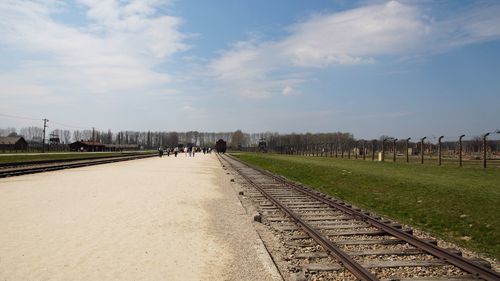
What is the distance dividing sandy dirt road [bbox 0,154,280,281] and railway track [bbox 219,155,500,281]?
805 mm

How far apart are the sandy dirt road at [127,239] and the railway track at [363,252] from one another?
0.80 meters

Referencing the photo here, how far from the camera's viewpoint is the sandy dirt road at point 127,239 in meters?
6.72

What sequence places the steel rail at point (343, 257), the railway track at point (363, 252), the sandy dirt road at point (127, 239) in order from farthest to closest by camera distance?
the sandy dirt road at point (127, 239) < the railway track at point (363, 252) < the steel rail at point (343, 257)

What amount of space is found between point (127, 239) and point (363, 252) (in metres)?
4.75

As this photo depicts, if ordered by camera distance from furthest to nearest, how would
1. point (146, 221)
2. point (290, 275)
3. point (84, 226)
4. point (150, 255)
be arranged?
point (146, 221), point (84, 226), point (150, 255), point (290, 275)

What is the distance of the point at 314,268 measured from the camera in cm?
686

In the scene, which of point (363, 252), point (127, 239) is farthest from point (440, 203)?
point (127, 239)

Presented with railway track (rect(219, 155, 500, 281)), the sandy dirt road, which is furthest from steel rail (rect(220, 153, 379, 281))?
the sandy dirt road

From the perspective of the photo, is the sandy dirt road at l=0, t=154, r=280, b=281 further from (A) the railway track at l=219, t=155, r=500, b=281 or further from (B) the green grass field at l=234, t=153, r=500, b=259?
(B) the green grass field at l=234, t=153, r=500, b=259

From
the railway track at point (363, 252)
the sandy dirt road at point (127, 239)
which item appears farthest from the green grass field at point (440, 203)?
the sandy dirt road at point (127, 239)

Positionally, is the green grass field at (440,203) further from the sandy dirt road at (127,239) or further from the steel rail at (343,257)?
the sandy dirt road at (127,239)

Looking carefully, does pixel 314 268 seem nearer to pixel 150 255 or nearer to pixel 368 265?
pixel 368 265

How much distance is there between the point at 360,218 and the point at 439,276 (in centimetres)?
509

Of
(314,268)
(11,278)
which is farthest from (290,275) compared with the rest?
(11,278)
